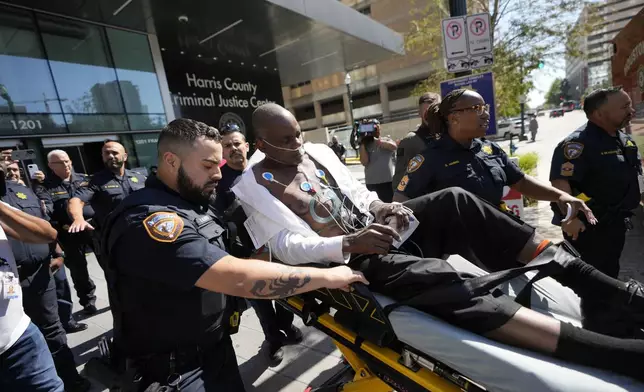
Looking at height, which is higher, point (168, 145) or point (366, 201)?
point (168, 145)

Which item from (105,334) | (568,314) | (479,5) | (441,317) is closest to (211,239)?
Answer: (441,317)

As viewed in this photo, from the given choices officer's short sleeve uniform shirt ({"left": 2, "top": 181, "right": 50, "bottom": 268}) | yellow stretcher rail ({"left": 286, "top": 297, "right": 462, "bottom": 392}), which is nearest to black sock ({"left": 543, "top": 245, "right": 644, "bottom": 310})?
yellow stretcher rail ({"left": 286, "top": 297, "right": 462, "bottom": 392})

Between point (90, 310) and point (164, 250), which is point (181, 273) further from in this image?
point (90, 310)

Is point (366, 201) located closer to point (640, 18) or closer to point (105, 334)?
point (105, 334)

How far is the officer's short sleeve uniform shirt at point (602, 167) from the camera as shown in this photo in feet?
8.61

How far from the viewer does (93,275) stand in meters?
5.45

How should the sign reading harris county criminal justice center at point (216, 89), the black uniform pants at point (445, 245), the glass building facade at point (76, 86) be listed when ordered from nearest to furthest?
the black uniform pants at point (445, 245), the glass building facade at point (76, 86), the sign reading harris county criminal justice center at point (216, 89)

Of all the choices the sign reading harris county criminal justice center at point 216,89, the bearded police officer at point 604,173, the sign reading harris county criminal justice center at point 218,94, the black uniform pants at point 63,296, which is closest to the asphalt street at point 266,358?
the black uniform pants at point 63,296

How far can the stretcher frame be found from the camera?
142 cm

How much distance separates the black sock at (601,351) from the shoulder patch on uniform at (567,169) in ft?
5.82

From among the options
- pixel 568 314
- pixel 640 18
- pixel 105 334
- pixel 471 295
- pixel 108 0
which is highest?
pixel 108 0

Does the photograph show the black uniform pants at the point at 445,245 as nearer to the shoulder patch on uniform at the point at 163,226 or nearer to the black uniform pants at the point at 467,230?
the black uniform pants at the point at 467,230

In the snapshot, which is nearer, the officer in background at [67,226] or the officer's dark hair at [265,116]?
the officer's dark hair at [265,116]

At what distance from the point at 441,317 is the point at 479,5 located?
9264mm
